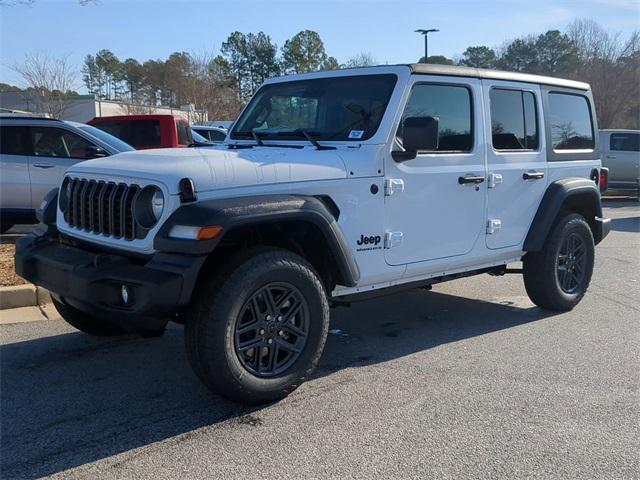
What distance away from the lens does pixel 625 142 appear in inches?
687

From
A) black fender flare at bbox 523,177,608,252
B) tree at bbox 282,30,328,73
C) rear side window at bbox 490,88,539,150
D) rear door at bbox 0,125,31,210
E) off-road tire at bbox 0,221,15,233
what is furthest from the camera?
tree at bbox 282,30,328,73

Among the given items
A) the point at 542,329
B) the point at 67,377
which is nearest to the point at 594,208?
the point at 542,329

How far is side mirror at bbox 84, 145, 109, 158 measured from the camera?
8.13m

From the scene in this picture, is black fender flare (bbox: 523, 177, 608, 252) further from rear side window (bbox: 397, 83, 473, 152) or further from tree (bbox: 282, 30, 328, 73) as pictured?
tree (bbox: 282, 30, 328, 73)

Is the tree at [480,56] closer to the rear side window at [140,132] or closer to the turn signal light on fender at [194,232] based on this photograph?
the rear side window at [140,132]

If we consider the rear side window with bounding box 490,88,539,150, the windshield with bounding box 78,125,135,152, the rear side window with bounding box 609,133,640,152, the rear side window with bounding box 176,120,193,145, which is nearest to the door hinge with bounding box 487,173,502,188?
the rear side window with bounding box 490,88,539,150

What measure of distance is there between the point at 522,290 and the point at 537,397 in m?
3.22

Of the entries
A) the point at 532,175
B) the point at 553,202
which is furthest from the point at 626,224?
the point at 532,175

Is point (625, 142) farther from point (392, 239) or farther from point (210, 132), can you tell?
point (392, 239)

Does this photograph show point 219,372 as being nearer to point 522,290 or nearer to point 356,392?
point 356,392

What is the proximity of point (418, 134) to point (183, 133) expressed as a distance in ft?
28.4

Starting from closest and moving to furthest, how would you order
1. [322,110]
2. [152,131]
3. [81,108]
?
[322,110] < [152,131] < [81,108]

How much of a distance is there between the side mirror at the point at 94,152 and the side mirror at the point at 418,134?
509 cm

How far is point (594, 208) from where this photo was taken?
620cm
